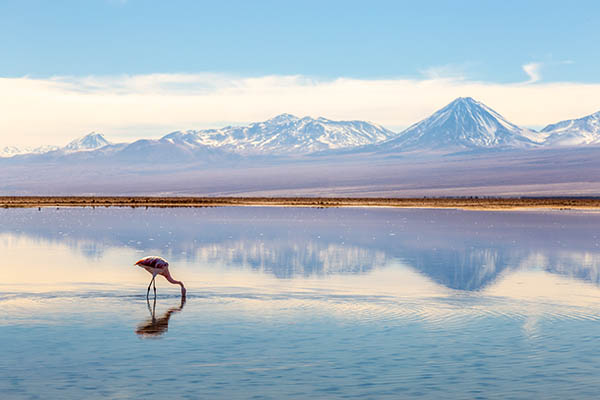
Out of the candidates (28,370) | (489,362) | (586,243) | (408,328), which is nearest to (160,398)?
(28,370)

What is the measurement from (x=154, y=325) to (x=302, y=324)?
290cm

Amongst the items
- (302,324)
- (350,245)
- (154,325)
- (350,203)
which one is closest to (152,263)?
(154,325)

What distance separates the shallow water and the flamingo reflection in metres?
0.04

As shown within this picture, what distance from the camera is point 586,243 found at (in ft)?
122

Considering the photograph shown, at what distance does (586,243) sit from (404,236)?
8.96m

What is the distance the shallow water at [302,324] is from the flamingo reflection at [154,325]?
4 cm

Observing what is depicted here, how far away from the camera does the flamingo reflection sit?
15.7 metres

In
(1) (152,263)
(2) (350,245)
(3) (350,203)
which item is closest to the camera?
(1) (152,263)

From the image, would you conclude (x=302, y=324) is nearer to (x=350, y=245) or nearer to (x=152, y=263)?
(x=152, y=263)

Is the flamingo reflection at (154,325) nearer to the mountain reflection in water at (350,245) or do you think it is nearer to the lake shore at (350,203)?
the mountain reflection in water at (350,245)

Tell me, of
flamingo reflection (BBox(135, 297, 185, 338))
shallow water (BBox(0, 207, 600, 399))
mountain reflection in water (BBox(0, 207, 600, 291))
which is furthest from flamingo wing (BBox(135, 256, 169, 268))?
mountain reflection in water (BBox(0, 207, 600, 291))

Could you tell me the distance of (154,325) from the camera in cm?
1648

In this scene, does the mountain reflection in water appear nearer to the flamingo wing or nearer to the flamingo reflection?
the flamingo wing

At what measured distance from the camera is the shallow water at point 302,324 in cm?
1207
